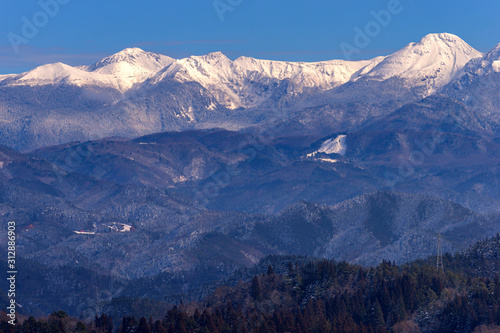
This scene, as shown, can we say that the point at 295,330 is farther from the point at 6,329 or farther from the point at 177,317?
the point at 6,329

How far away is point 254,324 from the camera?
198m

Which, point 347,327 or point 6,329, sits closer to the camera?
point 6,329

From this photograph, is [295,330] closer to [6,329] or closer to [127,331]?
[127,331]

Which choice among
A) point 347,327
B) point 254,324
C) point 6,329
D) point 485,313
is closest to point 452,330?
point 485,313

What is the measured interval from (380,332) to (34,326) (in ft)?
225

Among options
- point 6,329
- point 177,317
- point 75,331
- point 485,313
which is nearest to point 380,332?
point 485,313

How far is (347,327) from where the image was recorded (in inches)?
7618

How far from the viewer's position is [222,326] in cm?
19400

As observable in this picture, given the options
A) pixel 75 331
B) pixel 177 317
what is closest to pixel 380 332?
pixel 177 317

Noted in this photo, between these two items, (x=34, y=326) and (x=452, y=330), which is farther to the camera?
(x=452, y=330)

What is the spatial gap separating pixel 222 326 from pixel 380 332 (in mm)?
31975

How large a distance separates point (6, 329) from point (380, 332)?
7352 centimetres

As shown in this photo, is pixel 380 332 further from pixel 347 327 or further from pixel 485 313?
pixel 485 313

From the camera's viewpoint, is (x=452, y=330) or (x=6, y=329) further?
(x=452, y=330)
